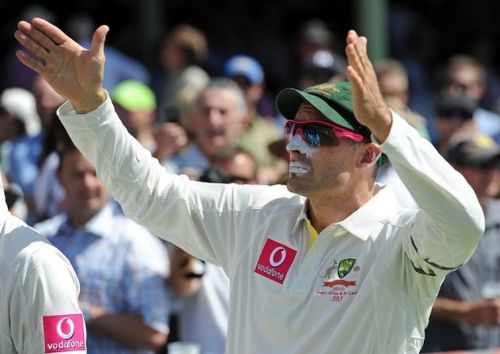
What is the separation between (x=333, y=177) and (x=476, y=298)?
2.81 meters

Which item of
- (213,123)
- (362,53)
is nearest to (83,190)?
(213,123)

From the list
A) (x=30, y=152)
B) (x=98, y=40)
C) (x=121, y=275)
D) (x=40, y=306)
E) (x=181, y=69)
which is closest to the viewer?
(x=40, y=306)

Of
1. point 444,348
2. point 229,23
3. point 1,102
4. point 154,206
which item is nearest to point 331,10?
point 229,23

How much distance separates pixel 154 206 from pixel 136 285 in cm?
179

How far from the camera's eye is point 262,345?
4.12 m

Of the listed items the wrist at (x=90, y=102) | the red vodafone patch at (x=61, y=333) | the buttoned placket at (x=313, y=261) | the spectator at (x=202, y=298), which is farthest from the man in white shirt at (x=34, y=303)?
the spectator at (x=202, y=298)

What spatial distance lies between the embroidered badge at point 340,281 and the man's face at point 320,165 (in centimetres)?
25

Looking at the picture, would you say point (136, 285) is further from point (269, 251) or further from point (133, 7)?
point (133, 7)

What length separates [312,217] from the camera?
170 inches

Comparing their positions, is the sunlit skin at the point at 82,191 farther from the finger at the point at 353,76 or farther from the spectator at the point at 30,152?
the finger at the point at 353,76

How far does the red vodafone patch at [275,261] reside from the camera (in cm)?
416

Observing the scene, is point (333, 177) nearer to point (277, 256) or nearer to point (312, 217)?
point (312, 217)

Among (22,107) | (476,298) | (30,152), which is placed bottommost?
(476,298)

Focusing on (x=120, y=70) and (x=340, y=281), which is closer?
(x=340, y=281)
